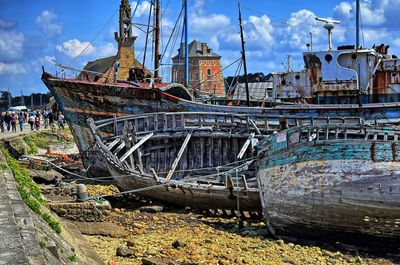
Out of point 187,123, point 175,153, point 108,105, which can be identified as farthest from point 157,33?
point 175,153

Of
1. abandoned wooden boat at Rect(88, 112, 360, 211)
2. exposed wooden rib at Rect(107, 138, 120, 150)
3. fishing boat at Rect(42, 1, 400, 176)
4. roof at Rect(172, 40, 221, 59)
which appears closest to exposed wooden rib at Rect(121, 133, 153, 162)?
abandoned wooden boat at Rect(88, 112, 360, 211)

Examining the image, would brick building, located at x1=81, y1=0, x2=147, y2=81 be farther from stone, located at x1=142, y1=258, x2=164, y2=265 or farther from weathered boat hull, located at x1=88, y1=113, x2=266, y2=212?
stone, located at x1=142, y1=258, x2=164, y2=265

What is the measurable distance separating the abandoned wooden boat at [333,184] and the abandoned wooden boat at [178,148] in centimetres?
218

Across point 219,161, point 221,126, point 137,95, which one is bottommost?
point 219,161

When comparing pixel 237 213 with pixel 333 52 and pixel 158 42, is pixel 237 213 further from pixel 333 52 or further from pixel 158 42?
pixel 158 42

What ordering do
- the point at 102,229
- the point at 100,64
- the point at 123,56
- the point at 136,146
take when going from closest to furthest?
the point at 102,229, the point at 136,146, the point at 123,56, the point at 100,64

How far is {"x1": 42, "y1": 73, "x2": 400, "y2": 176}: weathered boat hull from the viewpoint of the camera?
1971cm

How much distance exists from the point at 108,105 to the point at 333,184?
1409cm

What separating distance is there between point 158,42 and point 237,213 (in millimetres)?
18077

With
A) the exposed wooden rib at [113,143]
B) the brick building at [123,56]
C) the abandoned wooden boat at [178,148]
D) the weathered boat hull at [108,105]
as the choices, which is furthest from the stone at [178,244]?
the brick building at [123,56]

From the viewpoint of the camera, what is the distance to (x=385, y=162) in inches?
406

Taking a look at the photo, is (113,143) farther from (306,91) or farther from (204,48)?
(204,48)

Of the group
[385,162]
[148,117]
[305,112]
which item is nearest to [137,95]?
[148,117]

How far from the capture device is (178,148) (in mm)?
18047
